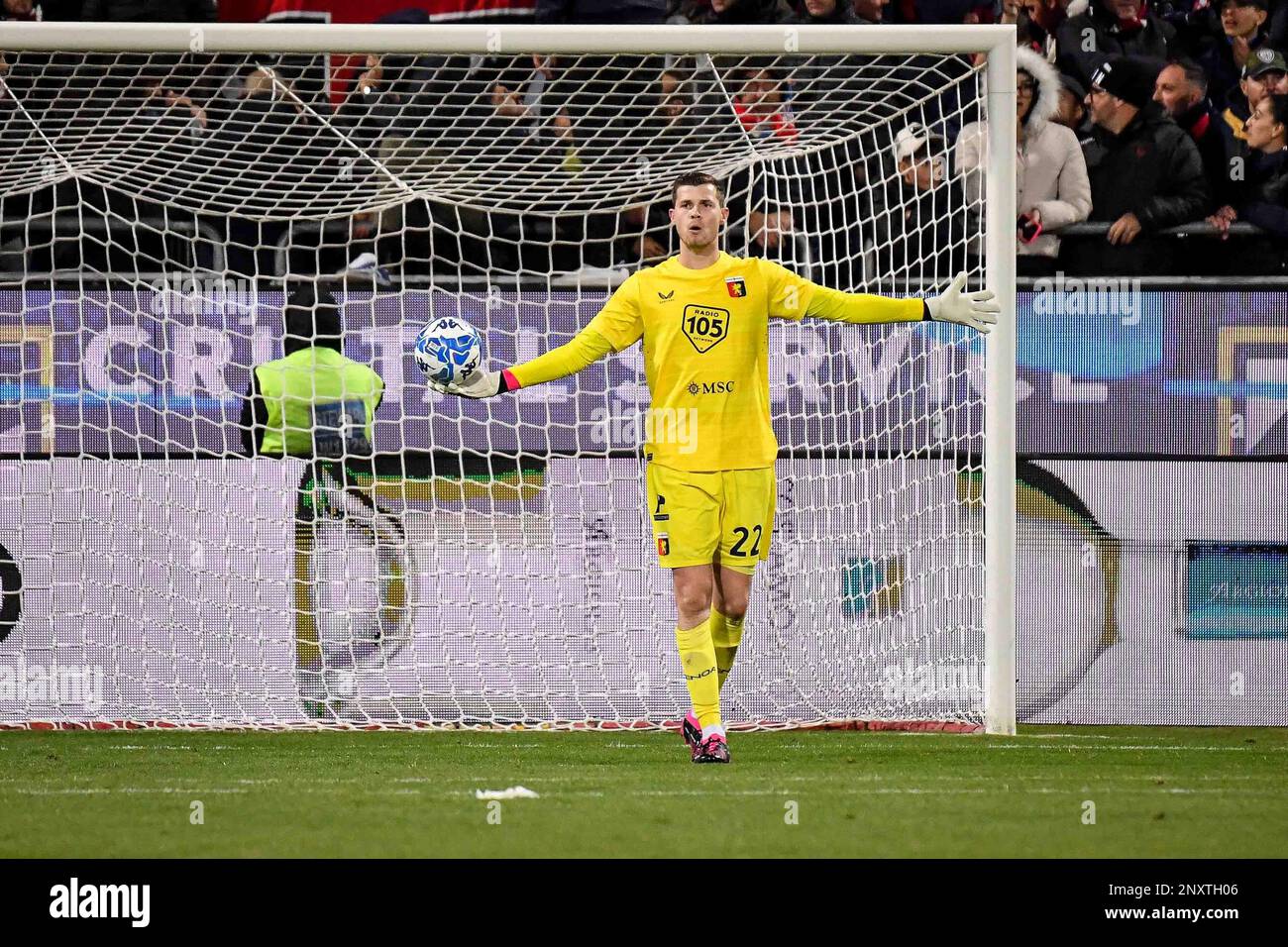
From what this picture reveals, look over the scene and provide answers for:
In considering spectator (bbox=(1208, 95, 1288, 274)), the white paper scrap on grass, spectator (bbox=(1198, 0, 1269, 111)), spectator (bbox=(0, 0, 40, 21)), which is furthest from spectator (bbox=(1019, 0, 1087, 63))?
the white paper scrap on grass

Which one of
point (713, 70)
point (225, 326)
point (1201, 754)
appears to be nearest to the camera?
point (1201, 754)

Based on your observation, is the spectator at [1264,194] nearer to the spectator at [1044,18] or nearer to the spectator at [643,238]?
the spectator at [1044,18]

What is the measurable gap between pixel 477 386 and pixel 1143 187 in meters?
4.32

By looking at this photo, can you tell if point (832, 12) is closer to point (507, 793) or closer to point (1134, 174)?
point (1134, 174)

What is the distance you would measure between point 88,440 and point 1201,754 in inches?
194

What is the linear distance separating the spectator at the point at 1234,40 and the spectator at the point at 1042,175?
46.7 inches

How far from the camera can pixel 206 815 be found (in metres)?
4.72

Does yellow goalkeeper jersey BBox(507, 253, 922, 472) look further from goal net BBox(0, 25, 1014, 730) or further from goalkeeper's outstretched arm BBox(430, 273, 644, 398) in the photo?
goal net BBox(0, 25, 1014, 730)

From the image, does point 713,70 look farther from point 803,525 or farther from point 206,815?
point 206,815

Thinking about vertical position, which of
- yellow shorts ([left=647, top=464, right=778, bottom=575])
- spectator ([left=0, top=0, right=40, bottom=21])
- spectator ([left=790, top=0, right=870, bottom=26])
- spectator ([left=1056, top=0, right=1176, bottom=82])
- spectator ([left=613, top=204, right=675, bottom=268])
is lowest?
yellow shorts ([left=647, top=464, right=778, bottom=575])

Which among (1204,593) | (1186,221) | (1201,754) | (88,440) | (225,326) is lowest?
(1201,754)

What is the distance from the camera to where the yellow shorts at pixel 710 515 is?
5988 mm

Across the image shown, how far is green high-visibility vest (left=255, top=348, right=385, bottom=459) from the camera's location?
7.72 meters

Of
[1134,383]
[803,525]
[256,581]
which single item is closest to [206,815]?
[256,581]
